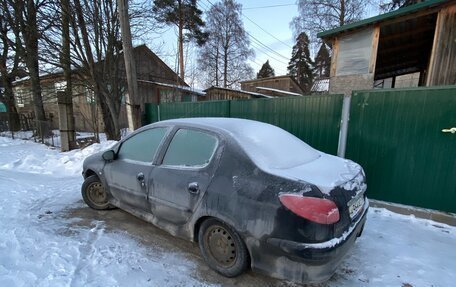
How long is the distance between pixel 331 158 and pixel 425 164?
6.73 feet

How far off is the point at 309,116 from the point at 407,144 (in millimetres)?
1688

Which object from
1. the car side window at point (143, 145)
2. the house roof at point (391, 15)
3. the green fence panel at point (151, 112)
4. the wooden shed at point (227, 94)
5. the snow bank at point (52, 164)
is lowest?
the snow bank at point (52, 164)

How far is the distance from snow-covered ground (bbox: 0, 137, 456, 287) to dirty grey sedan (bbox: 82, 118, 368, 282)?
31cm

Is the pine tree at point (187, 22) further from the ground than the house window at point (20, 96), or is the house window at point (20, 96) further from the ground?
the pine tree at point (187, 22)

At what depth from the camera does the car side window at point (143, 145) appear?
126 inches

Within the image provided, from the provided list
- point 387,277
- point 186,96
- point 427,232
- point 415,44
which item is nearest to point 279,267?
point 387,277

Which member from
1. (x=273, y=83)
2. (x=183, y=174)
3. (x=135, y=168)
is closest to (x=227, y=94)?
(x=273, y=83)

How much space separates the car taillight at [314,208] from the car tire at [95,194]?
322 cm

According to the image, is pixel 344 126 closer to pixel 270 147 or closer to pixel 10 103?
pixel 270 147

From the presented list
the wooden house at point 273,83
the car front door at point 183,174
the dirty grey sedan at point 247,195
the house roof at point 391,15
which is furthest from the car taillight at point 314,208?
the wooden house at point 273,83

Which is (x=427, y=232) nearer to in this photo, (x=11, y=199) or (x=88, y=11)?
(x=11, y=199)

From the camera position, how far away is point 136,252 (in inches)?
112

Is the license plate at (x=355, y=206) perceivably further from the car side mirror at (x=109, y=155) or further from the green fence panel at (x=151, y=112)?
the green fence panel at (x=151, y=112)

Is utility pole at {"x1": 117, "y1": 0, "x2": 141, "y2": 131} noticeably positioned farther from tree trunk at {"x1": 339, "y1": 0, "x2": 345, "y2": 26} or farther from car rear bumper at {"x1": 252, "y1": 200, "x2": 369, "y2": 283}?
tree trunk at {"x1": 339, "y1": 0, "x2": 345, "y2": 26}
